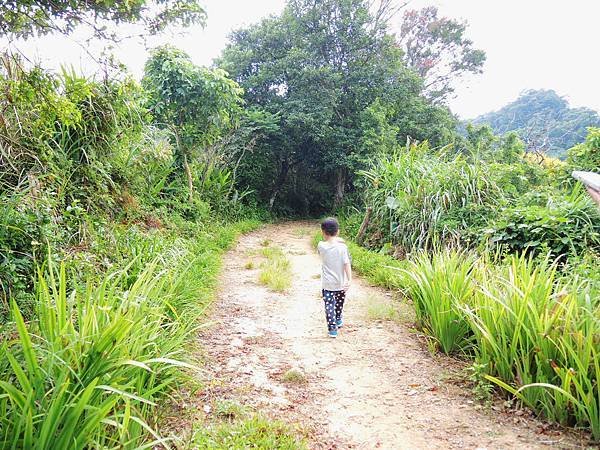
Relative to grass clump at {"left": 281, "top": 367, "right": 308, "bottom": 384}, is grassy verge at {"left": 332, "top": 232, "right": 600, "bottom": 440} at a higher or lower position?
higher

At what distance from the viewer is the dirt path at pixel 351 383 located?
2588 millimetres

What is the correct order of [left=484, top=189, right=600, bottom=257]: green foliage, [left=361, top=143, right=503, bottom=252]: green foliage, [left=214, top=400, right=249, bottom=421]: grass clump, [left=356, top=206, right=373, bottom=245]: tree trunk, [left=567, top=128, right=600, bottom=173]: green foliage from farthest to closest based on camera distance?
1. [left=356, top=206, right=373, bottom=245]: tree trunk
2. [left=567, top=128, right=600, bottom=173]: green foliage
3. [left=361, top=143, right=503, bottom=252]: green foliage
4. [left=484, top=189, right=600, bottom=257]: green foliage
5. [left=214, top=400, right=249, bottom=421]: grass clump

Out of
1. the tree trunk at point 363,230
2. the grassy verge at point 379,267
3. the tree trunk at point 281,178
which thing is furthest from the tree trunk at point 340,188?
the grassy verge at point 379,267

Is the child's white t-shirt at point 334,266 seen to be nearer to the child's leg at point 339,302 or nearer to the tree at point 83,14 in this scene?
the child's leg at point 339,302

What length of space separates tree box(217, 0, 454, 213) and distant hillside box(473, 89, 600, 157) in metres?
7.81

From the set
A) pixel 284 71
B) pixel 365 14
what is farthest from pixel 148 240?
pixel 365 14

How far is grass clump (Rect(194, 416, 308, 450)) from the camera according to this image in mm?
2369

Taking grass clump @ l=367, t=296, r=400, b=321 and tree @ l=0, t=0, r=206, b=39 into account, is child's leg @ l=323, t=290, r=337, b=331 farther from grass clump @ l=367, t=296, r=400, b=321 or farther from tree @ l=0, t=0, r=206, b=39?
tree @ l=0, t=0, r=206, b=39

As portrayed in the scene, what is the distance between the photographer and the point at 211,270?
246 inches

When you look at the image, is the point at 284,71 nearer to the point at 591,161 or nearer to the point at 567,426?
the point at 591,161

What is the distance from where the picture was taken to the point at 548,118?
2533 cm

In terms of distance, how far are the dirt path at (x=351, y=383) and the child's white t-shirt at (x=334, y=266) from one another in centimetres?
57

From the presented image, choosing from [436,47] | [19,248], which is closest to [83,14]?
[19,248]

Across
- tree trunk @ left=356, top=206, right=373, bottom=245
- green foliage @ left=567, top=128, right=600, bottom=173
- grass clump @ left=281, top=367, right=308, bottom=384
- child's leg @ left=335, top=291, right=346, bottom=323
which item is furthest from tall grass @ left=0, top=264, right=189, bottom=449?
green foliage @ left=567, top=128, right=600, bottom=173
